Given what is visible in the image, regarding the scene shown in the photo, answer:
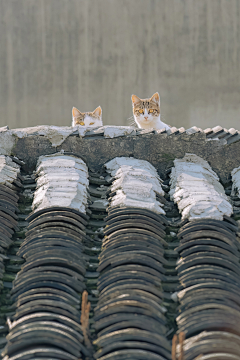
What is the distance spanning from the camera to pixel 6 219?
15.8 ft

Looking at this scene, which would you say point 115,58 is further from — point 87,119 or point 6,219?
point 6,219

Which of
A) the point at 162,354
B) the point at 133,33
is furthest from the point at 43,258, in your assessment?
the point at 133,33

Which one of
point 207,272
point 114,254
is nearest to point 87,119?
point 114,254

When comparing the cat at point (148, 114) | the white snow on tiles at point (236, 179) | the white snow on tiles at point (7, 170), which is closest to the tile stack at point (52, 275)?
the white snow on tiles at point (7, 170)

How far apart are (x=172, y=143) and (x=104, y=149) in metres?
1.01

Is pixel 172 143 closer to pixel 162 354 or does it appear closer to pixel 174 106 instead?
pixel 162 354

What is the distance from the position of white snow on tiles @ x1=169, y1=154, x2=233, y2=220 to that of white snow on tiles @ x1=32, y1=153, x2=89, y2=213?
1.17 m

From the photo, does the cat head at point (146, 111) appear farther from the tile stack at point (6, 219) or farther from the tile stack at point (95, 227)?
the tile stack at point (6, 219)

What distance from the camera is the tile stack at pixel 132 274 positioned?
3375 millimetres

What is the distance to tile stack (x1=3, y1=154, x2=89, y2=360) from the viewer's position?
3334mm

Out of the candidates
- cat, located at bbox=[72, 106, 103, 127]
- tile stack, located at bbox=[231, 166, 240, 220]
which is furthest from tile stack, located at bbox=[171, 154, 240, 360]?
cat, located at bbox=[72, 106, 103, 127]

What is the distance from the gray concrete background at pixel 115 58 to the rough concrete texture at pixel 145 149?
9991 millimetres

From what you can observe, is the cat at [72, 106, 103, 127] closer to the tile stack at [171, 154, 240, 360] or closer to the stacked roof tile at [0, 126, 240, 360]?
the stacked roof tile at [0, 126, 240, 360]

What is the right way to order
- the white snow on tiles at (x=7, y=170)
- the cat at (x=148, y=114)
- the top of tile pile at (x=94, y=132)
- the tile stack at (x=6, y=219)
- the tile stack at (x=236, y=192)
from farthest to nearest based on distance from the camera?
the cat at (x=148, y=114), the top of tile pile at (x=94, y=132), the white snow on tiles at (x=7, y=170), the tile stack at (x=236, y=192), the tile stack at (x=6, y=219)
